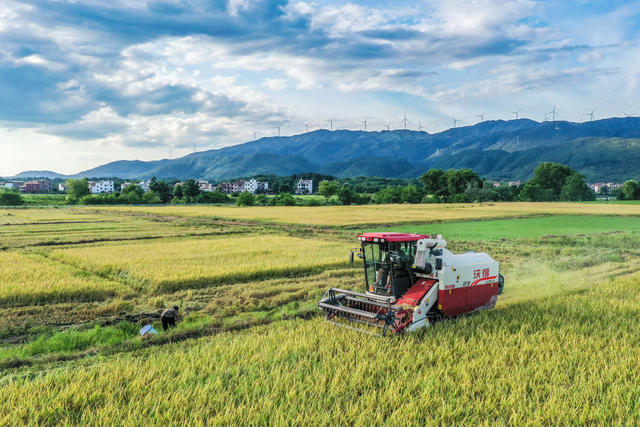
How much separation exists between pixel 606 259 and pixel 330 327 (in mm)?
19385

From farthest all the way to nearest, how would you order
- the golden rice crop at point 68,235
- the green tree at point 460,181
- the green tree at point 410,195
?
1. the green tree at point 410,195
2. the green tree at point 460,181
3. the golden rice crop at point 68,235

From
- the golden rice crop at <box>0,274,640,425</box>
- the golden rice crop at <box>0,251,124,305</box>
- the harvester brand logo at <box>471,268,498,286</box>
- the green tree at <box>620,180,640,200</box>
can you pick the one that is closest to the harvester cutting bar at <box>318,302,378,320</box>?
the golden rice crop at <box>0,274,640,425</box>

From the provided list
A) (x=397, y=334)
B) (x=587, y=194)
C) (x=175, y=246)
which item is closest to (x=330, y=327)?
(x=397, y=334)

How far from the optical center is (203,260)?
20594mm

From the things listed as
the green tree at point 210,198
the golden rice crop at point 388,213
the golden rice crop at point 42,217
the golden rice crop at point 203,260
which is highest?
the green tree at point 210,198

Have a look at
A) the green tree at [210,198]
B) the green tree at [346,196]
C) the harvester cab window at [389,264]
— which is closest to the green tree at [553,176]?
the green tree at [346,196]

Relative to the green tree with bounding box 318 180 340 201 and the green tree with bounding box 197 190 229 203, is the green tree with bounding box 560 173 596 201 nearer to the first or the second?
the green tree with bounding box 318 180 340 201

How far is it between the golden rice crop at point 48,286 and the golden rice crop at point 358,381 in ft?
21.0

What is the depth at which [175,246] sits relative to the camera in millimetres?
26391

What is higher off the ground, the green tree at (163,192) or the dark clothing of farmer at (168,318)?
the green tree at (163,192)

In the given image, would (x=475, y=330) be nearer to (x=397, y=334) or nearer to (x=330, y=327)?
(x=397, y=334)

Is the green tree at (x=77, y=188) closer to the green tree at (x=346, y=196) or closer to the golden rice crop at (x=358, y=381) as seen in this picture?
the green tree at (x=346, y=196)

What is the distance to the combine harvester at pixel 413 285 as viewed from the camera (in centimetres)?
963

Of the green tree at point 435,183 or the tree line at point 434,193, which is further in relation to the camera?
the green tree at point 435,183
